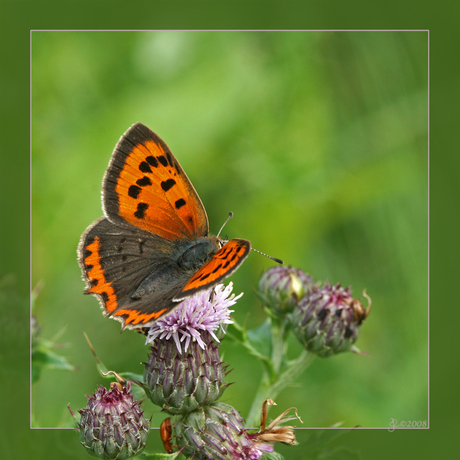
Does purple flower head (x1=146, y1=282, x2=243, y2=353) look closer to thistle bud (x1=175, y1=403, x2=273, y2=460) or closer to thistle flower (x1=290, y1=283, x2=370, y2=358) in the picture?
thistle bud (x1=175, y1=403, x2=273, y2=460)

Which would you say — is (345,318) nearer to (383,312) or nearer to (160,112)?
(383,312)

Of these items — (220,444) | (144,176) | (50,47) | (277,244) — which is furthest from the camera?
(277,244)

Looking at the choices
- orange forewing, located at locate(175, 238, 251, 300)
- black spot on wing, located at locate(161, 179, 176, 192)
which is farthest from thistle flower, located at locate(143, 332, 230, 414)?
black spot on wing, located at locate(161, 179, 176, 192)

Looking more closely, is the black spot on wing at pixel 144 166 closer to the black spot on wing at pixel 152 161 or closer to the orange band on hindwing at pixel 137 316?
the black spot on wing at pixel 152 161

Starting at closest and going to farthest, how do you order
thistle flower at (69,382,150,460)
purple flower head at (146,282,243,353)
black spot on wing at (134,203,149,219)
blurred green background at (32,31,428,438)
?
1. thistle flower at (69,382,150,460)
2. purple flower head at (146,282,243,353)
3. black spot on wing at (134,203,149,219)
4. blurred green background at (32,31,428,438)

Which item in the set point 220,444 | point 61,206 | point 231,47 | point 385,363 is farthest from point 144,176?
point 385,363

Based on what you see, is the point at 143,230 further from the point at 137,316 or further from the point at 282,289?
the point at 282,289
